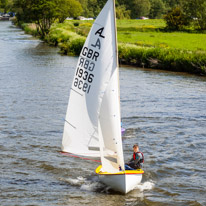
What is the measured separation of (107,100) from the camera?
16250 mm

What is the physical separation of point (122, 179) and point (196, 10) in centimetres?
7356

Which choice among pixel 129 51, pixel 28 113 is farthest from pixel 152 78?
pixel 28 113

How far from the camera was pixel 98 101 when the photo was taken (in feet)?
53.8

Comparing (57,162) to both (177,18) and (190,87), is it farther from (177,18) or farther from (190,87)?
(177,18)

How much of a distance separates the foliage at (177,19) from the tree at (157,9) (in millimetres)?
72859

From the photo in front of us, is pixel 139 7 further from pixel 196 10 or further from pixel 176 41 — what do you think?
pixel 176 41

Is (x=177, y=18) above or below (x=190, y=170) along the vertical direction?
above

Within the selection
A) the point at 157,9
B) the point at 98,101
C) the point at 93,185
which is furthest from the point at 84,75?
the point at 157,9

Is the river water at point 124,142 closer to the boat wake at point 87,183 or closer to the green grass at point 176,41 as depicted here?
the boat wake at point 87,183

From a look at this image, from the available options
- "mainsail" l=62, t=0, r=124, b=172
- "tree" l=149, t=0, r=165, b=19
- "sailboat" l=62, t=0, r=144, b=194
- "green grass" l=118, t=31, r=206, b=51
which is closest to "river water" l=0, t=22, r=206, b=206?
"sailboat" l=62, t=0, r=144, b=194

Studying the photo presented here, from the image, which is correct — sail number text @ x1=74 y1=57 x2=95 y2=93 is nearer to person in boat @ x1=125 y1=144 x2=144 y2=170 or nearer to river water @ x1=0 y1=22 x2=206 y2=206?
person in boat @ x1=125 y1=144 x2=144 y2=170

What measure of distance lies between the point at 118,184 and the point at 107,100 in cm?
356

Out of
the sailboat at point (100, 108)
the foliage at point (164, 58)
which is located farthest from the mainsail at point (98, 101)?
the foliage at point (164, 58)

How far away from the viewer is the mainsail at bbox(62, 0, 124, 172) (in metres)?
15.7
